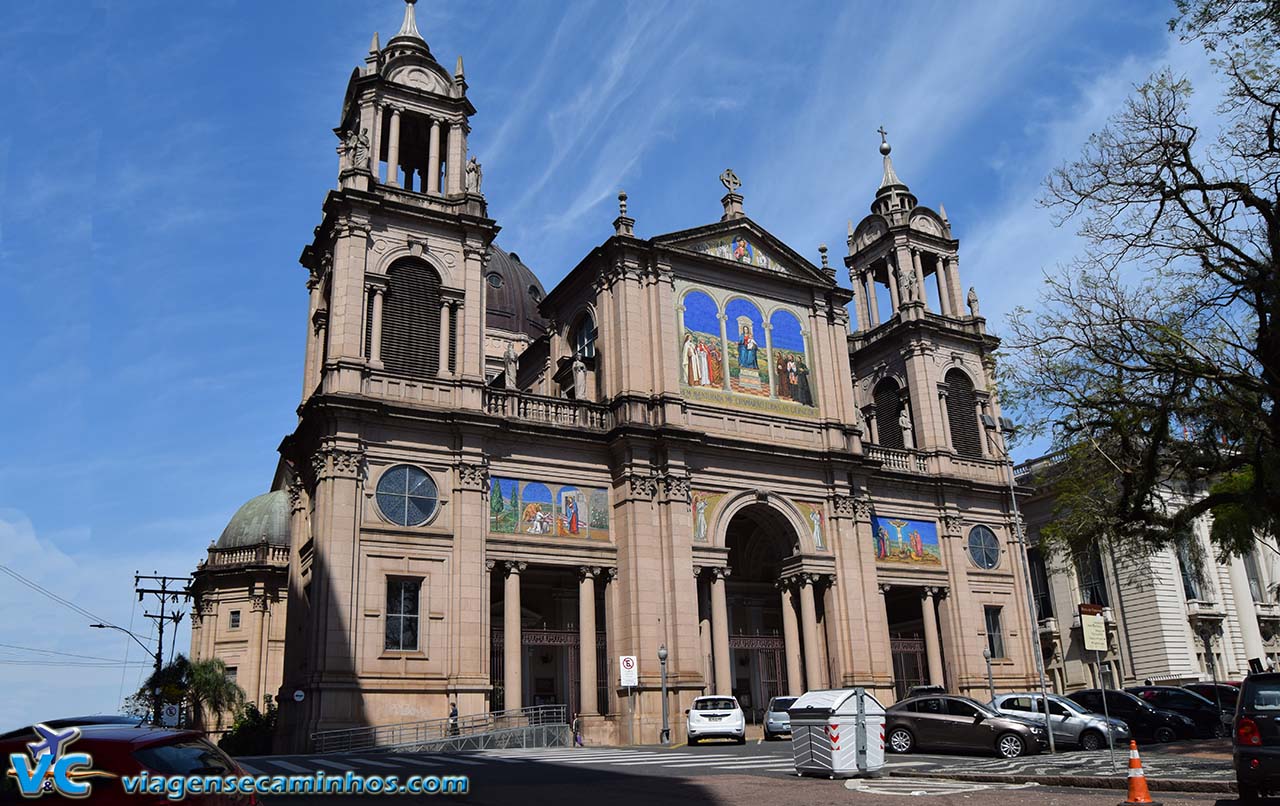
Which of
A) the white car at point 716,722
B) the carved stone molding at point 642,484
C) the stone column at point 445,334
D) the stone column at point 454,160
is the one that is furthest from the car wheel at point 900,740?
the stone column at point 454,160

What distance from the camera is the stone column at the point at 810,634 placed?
38.2 m

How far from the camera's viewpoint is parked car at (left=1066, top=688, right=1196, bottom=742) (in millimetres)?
26953

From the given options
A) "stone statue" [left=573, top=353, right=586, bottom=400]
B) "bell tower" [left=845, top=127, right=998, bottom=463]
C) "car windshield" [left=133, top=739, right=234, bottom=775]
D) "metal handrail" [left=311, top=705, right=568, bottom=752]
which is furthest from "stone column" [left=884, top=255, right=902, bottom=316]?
"car windshield" [left=133, top=739, right=234, bottom=775]

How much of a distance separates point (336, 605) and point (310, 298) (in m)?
13.9

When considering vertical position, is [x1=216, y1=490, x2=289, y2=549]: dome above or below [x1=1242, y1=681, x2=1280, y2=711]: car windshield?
above

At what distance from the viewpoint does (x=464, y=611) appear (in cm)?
3234

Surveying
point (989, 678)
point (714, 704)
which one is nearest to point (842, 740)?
point (714, 704)

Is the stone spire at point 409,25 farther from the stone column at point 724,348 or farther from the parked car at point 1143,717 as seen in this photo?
the parked car at point 1143,717

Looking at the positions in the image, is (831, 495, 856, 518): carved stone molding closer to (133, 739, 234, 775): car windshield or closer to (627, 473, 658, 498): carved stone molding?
(627, 473, 658, 498): carved stone molding

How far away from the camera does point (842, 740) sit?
59.6 ft

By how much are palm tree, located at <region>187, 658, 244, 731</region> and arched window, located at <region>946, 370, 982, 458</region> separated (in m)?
36.1

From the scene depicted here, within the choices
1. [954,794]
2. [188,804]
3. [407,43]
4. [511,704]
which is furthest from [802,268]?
[188,804]

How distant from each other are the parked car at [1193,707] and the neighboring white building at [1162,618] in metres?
16.7

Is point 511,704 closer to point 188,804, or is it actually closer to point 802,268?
point 802,268
